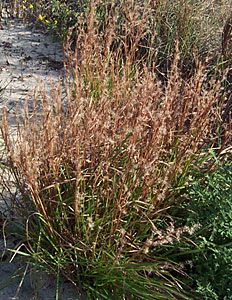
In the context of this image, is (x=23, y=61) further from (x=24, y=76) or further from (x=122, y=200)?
(x=122, y=200)

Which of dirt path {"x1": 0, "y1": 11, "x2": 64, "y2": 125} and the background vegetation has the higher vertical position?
the background vegetation

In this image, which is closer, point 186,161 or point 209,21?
point 186,161

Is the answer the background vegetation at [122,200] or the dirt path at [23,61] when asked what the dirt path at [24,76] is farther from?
the background vegetation at [122,200]

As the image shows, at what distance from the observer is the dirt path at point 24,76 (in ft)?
8.38

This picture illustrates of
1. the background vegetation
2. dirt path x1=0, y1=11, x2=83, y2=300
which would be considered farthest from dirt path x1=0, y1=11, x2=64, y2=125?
the background vegetation

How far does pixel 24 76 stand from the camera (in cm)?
492

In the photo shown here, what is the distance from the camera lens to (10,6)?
6605 millimetres

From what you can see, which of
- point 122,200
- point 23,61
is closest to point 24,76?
point 23,61

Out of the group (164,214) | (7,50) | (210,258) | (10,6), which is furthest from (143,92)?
(10,6)

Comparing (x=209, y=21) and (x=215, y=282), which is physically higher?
(x=209, y=21)

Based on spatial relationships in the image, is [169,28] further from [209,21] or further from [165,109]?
[165,109]

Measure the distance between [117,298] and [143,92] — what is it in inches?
38.7

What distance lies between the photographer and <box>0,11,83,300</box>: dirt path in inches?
101

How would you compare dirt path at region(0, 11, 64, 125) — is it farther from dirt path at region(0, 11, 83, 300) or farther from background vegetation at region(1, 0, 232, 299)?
background vegetation at region(1, 0, 232, 299)
